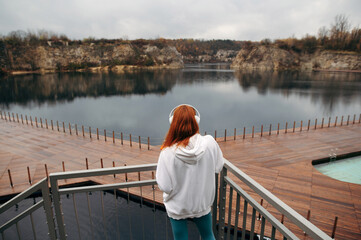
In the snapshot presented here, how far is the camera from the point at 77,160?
11.1 meters

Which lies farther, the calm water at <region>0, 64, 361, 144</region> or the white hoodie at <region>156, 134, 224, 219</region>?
the calm water at <region>0, 64, 361, 144</region>

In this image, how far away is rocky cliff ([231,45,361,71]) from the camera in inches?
3275

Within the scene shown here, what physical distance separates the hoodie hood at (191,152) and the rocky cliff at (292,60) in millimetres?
99762

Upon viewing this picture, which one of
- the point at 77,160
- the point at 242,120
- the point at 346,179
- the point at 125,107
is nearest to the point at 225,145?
the point at 346,179

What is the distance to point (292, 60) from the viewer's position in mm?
98625

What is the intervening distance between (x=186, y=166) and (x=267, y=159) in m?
10.1

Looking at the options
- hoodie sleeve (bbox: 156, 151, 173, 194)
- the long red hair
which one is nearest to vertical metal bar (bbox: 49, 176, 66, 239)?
hoodie sleeve (bbox: 156, 151, 173, 194)

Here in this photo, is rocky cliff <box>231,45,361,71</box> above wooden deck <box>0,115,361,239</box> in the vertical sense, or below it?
above

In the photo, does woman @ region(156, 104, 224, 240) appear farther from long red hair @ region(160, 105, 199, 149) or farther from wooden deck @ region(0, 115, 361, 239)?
wooden deck @ region(0, 115, 361, 239)

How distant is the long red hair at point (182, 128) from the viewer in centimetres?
198

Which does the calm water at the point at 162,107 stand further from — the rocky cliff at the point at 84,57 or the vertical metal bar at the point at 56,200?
the rocky cliff at the point at 84,57

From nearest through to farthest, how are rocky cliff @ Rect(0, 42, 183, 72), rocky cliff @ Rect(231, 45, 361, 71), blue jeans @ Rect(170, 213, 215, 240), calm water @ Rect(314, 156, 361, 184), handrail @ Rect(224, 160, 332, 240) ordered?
1. handrail @ Rect(224, 160, 332, 240)
2. blue jeans @ Rect(170, 213, 215, 240)
3. calm water @ Rect(314, 156, 361, 184)
4. rocky cliff @ Rect(231, 45, 361, 71)
5. rocky cliff @ Rect(0, 42, 183, 72)

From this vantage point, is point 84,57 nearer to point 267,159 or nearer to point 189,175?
point 267,159

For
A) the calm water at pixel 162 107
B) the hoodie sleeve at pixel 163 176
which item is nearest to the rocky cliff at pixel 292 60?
the calm water at pixel 162 107
